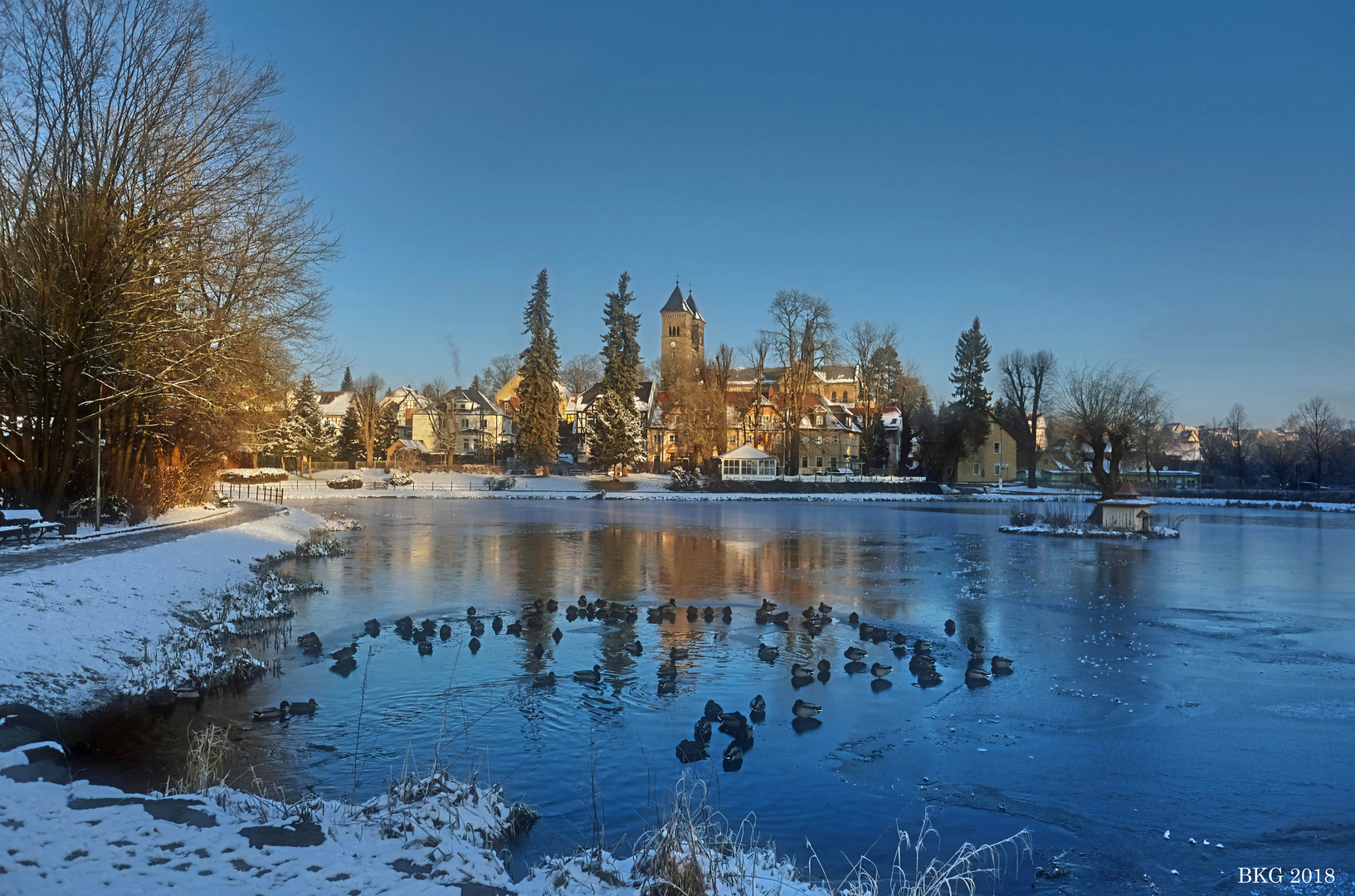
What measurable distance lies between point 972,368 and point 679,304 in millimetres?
44060

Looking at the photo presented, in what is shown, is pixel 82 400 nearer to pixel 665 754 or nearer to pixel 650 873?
pixel 665 754

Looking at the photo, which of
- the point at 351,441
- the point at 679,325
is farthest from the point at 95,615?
the point at 679,325

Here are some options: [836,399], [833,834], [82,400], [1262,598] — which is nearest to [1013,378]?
[836,399]

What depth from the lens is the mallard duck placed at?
374 inches

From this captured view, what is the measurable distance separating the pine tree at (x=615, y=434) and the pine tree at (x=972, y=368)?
98.7 feet

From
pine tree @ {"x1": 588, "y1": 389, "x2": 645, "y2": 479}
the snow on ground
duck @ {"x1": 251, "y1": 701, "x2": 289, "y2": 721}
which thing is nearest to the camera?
duck @ {"x1": 251, "y1": 701, "x2": 289, "y2": 721}

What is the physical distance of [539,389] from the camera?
77.1m

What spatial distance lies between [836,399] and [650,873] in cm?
11257

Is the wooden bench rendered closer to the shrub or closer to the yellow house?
the shrub

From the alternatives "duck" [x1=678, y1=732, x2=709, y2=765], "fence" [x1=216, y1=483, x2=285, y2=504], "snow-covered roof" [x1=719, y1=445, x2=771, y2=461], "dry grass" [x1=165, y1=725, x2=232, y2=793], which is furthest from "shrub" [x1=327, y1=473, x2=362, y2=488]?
"duck" [x1=678, y1=732, x2=709, y2=765]

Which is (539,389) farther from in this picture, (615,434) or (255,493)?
(255,493)

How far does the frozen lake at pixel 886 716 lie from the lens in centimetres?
780

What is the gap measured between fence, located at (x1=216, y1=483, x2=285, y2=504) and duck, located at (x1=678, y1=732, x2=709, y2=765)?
1622 inches

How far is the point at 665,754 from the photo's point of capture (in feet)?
30.9
